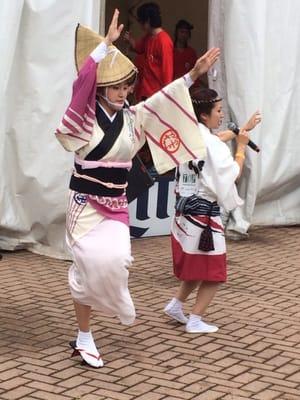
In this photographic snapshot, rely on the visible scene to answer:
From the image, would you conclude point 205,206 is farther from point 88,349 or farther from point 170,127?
point 88,349

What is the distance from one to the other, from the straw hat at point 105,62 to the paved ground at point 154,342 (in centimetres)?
149

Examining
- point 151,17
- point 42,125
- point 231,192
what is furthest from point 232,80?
point 231,192

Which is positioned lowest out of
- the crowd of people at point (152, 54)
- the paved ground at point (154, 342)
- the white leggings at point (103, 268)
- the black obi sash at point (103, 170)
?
the paved ground at point (154, 342)

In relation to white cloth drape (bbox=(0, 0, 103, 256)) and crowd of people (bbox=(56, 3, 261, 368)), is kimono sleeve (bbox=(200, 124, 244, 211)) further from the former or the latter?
white cloth drape (bbox=(0, 0, 103, 256))

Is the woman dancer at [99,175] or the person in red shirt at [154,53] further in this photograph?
the person in red shirt at [154,53]

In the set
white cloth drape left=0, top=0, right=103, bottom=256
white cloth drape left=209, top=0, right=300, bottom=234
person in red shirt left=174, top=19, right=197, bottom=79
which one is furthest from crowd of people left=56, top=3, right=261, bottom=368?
person in red shirt left=174, top=19, right=197, bottom=79

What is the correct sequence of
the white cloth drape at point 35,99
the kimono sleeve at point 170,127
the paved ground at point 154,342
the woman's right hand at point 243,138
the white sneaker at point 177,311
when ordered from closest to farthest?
the paved ground at point 154,342, the kimono sleeve at point 170,127, the woman's right hand at point 243,138, the white sneaker at point 177,311, the white cloth drape at point 35,99

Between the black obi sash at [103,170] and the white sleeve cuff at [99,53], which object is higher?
the white sleeve cuff at [99,53]

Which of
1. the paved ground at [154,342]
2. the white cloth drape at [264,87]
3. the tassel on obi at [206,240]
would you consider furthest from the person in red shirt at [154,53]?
the tassel on obi at [206,240]

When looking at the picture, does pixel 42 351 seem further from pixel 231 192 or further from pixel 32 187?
pixel 32 187

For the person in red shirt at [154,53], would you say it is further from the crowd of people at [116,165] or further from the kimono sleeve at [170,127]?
the kimono sleeve at [170,127]

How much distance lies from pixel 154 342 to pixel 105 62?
1.63 m

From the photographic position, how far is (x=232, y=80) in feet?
26.5

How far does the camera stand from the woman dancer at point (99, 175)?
451 centimetres
